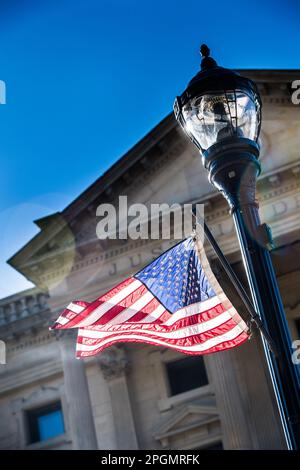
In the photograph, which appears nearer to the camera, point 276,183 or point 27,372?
point 276,183

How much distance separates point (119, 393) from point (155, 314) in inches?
603

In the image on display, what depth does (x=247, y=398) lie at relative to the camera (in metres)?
20.4

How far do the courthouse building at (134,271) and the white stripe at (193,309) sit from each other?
13.0 meters

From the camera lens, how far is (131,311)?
7.81 m

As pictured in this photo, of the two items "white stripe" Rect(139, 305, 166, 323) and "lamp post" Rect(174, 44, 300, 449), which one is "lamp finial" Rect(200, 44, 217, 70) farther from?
"white stripe" Rect(139, 305, 166, 323)

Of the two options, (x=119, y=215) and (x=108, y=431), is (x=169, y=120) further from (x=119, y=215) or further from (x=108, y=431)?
(x=108, y=431)

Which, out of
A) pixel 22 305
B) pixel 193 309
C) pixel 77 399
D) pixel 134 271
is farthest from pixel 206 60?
pixel 22 305

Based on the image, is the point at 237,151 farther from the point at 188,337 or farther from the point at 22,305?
the point at 22,305

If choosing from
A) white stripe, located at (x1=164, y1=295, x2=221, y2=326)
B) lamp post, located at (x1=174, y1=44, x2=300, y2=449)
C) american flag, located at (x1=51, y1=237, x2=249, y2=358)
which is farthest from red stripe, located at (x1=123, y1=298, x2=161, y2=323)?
lamp post, located at (x1=174, y1=44, x2=300, y2=449)

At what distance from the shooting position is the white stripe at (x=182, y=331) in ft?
22.8

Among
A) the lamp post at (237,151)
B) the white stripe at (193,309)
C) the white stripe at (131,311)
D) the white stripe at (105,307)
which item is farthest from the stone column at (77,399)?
the lamp post at (237,151)

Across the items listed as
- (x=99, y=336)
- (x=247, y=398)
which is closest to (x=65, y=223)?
(x=247, y=398)

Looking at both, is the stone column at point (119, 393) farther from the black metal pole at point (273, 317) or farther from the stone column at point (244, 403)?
the black metal pole at point (273, 317)

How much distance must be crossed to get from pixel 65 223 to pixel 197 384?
7116 millimetres
